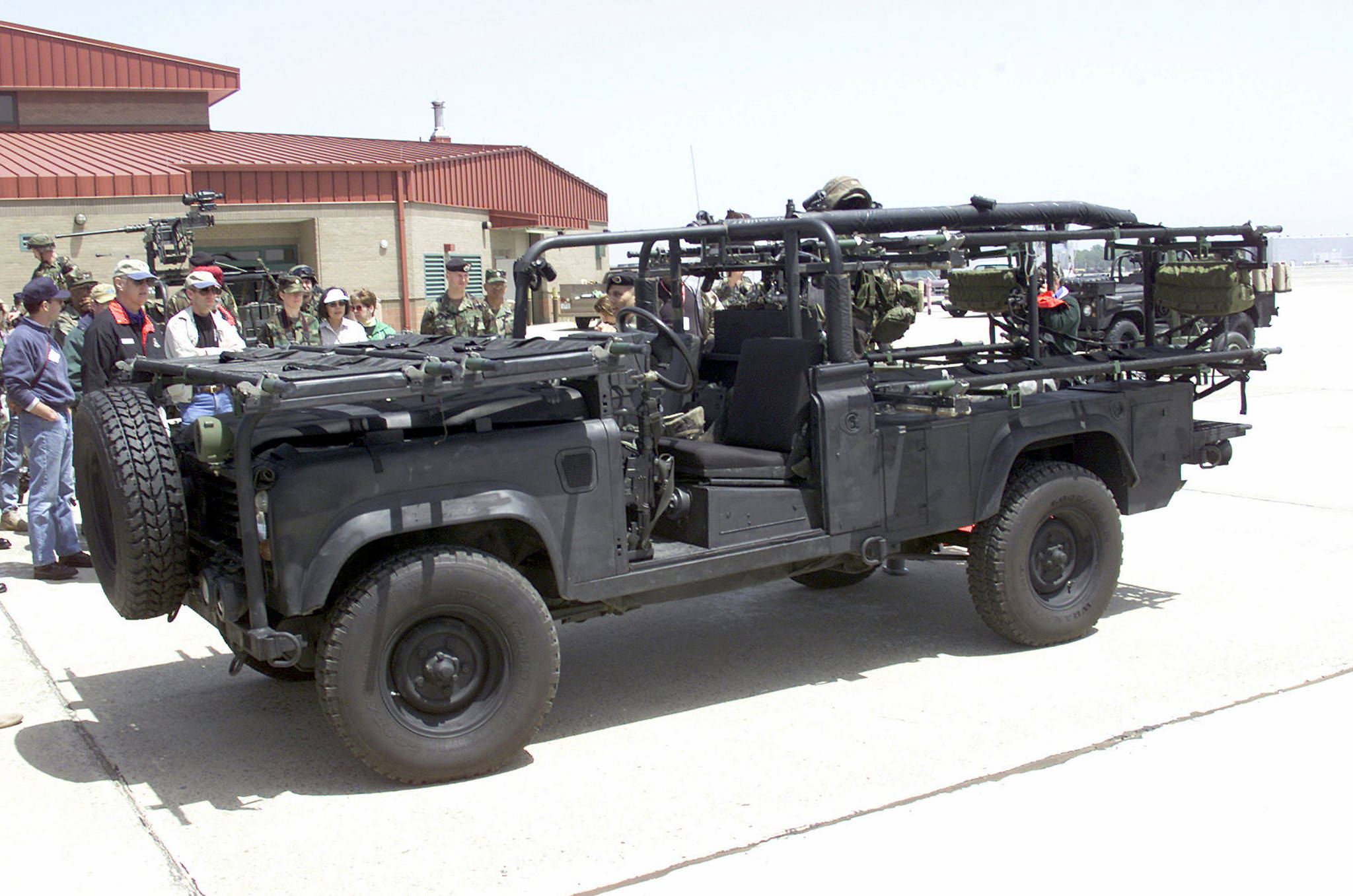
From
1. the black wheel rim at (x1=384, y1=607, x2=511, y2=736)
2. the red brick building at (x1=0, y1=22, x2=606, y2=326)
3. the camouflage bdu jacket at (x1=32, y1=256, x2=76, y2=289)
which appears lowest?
the black wheel rim at (x1=384, y1=607, x2=511, y2=736)

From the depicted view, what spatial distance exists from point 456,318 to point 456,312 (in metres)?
0.06

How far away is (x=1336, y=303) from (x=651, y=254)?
3738 centimetres

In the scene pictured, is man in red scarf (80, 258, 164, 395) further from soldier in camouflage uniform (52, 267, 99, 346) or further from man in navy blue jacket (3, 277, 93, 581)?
soldier in camouflage uniform (52, 267, 99, 346)

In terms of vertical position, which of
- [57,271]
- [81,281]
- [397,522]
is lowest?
[397,522]

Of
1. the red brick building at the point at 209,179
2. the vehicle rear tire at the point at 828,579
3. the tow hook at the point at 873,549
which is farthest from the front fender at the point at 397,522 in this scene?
the red brick building at the point at 209,179

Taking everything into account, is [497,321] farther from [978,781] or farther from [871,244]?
[978,781]

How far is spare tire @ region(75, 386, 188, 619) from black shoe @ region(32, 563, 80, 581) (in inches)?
133

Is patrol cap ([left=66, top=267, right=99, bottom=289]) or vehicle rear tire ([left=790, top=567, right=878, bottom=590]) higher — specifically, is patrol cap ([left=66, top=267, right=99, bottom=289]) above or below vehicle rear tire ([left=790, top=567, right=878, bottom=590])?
above

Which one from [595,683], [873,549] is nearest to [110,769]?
[595,683]

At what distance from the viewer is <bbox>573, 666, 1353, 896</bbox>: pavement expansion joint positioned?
378cm

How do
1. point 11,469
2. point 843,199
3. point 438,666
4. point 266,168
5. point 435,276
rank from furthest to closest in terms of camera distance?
point 435,276 < point 266,168 < point 11,469 < point 843,199 < point 438,666

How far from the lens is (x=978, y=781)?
4383 millimetres

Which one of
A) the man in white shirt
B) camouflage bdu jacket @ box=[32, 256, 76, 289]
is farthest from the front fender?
camouflage bdu jacket @ box=[32, 256, 76, 289]

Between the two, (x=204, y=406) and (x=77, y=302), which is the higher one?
(x=77, y=302)
